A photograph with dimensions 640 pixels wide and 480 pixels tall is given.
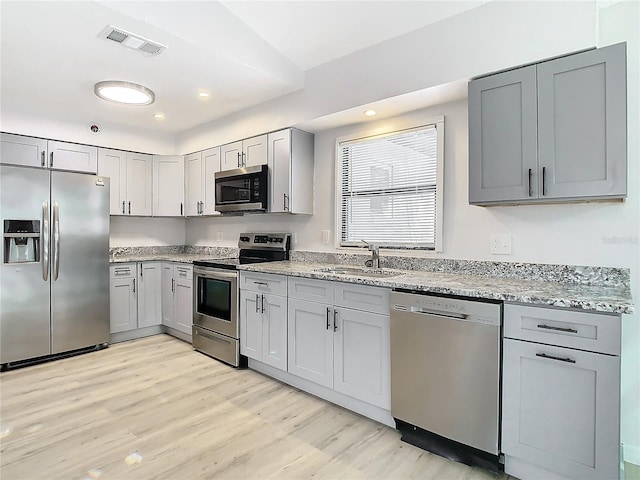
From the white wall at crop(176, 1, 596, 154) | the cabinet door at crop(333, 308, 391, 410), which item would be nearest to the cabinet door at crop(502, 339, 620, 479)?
the cabinet door at crop(333, 308, 391, 410)

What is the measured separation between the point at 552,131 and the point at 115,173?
170 inches

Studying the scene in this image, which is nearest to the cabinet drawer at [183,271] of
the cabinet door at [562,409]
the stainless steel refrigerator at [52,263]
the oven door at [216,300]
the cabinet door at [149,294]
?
the oven door at [216,300]

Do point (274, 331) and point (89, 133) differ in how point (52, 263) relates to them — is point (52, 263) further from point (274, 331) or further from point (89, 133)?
point (274, 331)

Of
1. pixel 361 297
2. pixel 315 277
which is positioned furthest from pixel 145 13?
pixel 361 297

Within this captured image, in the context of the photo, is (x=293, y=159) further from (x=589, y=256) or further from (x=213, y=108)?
(x=589, y=256)

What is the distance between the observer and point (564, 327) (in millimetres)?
1633

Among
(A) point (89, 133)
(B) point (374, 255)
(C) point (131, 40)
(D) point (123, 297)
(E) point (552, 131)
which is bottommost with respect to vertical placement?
(D) point (123, 297)

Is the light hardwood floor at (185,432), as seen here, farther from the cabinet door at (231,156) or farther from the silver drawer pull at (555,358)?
the cabinet door at (231,156)

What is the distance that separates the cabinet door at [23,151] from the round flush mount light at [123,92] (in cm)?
105

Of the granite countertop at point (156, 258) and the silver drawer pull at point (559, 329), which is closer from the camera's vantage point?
the silver drawer pull at point (559, 329)

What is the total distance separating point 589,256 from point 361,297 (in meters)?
1.34

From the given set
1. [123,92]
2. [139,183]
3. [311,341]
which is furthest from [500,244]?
[139,183]

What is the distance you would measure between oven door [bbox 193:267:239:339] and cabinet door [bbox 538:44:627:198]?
2.49 metres

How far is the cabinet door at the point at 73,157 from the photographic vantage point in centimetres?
381
